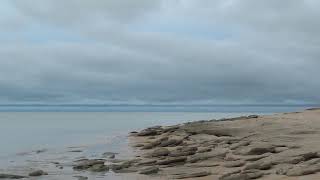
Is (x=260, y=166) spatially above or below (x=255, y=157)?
below

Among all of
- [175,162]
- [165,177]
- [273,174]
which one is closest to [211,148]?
[175,162]

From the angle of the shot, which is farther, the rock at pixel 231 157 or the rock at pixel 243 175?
the rock at pixel 231 157

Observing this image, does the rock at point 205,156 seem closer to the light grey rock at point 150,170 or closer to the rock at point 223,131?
the light grey rock at point 150,170

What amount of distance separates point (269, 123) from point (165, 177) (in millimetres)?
14363

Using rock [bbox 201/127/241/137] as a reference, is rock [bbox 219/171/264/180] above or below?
below

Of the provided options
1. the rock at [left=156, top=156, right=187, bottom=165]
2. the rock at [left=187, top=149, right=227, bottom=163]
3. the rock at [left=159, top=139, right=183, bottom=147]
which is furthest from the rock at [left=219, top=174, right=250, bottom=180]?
the rock at [left=159, top=139, right=183, bottom=147]

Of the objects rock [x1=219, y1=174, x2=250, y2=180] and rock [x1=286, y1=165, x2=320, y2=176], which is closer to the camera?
rock [x1=286, y1=165, x2=320, y2=176]

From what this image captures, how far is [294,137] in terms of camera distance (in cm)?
2219

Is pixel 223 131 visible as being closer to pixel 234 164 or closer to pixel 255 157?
pixel 255 157

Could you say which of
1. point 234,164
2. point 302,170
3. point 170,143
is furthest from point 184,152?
point 302,170

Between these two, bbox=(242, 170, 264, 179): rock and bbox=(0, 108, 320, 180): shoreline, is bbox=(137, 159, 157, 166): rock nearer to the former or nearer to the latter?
bbox=(0, 108, 320, 180): shoreline

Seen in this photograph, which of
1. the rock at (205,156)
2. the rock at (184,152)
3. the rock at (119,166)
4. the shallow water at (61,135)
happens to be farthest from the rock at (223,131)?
the rock at (119,166)

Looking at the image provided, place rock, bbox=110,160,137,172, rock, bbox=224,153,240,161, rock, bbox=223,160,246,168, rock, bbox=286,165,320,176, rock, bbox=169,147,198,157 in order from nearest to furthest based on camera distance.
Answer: rock, bbox=286,165,320,176 → rock, bbox=223,160,246,168 → rock, bbox=224,153,240,161 → rock, bbox=110,160,137,172 → rock, bbox=169,147,198,157

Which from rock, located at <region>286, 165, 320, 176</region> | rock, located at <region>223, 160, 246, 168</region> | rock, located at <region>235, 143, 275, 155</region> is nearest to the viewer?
rock, located at <region>286, 165, 320, 176</region>
